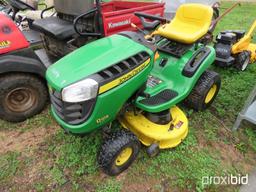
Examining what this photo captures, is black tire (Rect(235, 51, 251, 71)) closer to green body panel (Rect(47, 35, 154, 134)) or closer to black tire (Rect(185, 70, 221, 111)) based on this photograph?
black tire (Rect(185, 70, 221, 111))

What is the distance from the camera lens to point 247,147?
221cm

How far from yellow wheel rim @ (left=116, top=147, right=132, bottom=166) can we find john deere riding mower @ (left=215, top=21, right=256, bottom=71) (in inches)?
83.1

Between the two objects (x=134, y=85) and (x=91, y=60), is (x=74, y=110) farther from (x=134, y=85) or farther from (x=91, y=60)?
(x=134, y=85)

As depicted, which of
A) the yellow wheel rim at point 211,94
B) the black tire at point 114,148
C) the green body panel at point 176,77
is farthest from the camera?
the yellow wheel rim at point 211,94

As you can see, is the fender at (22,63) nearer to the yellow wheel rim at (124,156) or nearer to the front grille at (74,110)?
the front grille at (74,110)

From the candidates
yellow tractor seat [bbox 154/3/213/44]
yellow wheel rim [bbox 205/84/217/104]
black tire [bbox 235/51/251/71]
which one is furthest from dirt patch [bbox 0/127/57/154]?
black tire [bbox 235/51/251/71]

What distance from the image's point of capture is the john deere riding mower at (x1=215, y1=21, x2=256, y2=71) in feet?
10.5

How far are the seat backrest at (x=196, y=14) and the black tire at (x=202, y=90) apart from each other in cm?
54

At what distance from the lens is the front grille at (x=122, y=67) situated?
1.45m

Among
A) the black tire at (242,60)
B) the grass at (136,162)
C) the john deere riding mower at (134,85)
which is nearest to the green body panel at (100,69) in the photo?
the john deere riding mower at (134,85)

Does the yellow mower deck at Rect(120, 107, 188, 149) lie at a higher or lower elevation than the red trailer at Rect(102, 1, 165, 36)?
lower

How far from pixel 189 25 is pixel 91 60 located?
1402 millimetres

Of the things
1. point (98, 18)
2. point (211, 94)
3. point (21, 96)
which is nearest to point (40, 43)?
point (98, 18)

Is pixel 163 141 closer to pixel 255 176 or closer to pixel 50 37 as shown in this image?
pixel 255 176
